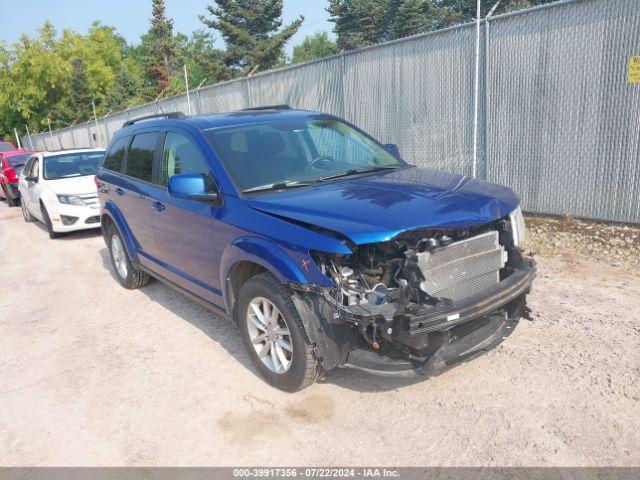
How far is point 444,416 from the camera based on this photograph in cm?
317

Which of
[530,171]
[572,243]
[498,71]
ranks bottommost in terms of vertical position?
[572,243]

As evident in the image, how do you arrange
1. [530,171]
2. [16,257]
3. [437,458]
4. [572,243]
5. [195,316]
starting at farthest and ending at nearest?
[16,257] < [530,171] < [572,243] < [195,316] < [437,458]

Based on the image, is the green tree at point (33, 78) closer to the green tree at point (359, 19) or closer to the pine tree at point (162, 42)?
the pine tree at point (162, 42)

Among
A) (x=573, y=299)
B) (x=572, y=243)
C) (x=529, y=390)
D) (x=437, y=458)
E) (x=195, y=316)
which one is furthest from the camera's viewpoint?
(x=572, y=243)

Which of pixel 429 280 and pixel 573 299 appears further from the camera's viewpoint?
pixel 573 299

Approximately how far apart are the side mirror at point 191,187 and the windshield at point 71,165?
23.3ft

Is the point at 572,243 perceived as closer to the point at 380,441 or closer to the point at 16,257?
the point at 380,441

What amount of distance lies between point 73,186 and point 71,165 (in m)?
1.02

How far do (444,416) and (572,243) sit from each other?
163 inches

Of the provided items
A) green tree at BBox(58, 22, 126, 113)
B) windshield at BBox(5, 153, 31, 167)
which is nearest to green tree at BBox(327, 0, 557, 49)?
green tree at BBox(58, 22, 126, 113)

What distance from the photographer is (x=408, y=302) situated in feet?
9.55

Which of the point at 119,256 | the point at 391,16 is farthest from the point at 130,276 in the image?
the point at 391,16

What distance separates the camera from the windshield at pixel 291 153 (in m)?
3.92

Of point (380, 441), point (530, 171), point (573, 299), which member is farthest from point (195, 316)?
point (530, 171)
